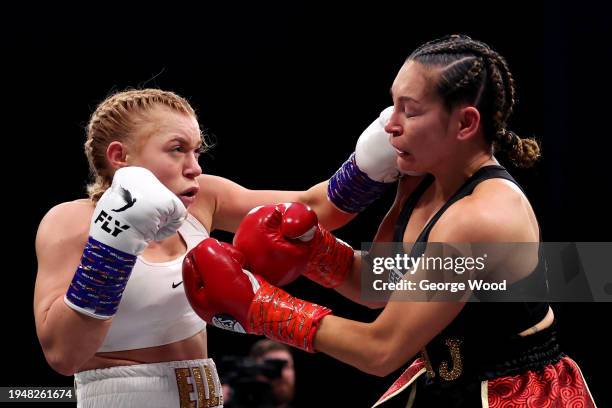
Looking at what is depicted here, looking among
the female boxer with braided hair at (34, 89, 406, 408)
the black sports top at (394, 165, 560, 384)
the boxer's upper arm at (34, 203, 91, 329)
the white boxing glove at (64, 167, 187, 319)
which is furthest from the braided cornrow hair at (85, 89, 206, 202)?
the black sports top at (394, 165, 560, 384)

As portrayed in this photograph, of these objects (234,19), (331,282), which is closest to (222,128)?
(234,19)

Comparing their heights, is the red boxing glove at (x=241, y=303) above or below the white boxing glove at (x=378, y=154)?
below

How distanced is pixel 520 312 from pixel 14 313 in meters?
2.92

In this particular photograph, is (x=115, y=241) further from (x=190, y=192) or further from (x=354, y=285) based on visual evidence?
(x=354, y=285)

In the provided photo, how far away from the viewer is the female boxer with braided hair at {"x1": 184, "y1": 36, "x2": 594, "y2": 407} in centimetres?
170

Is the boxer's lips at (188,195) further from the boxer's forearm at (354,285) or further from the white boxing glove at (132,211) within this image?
the boxer's forearm at (354,285)

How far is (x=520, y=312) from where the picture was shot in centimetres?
176

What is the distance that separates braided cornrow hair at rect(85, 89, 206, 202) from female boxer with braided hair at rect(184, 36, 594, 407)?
1.21 ft

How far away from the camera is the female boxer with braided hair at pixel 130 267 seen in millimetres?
1782

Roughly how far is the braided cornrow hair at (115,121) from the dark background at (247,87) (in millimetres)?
1541

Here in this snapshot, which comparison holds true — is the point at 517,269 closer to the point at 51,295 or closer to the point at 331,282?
the point at 331,282

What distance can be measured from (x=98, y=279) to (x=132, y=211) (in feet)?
0.54

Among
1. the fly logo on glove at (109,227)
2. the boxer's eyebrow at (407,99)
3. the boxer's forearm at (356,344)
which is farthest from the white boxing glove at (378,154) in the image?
the fly logo on glove at (109,227)

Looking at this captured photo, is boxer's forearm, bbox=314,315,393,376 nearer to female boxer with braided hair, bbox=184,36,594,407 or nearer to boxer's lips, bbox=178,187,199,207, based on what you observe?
female boxer with braided hair, bbox=184,36,594,407
